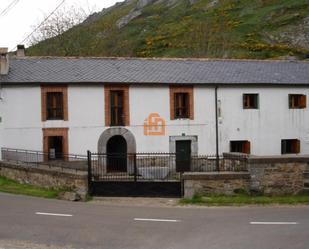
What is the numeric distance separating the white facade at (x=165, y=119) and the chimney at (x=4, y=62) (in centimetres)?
117

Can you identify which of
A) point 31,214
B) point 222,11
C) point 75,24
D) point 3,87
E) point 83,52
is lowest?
point 31,214

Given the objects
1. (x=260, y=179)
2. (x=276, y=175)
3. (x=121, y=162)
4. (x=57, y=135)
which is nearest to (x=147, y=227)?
(x=260, y=179)

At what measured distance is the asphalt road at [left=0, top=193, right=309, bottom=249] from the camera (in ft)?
34.0

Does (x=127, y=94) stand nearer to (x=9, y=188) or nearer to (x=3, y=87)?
(x=3, y=87)

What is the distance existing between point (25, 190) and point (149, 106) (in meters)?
9.68

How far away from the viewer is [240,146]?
89.7ft

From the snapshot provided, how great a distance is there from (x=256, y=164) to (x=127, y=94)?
10.6 meters

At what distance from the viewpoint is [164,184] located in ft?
57.5

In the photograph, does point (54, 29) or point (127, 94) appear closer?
point (127, 94)

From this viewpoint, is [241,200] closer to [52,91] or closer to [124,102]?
[124,102]

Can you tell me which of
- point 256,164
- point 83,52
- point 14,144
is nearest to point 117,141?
point 14,144

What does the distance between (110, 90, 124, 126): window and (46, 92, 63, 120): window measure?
280cm

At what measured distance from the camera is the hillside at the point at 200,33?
1908 inches

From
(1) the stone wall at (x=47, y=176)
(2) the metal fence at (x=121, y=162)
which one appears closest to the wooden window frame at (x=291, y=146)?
(2) the metal fence at (x=121, y=162)
